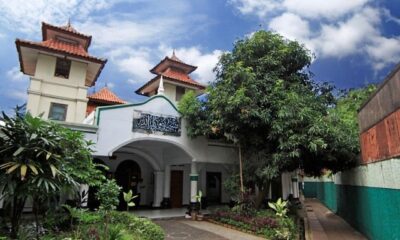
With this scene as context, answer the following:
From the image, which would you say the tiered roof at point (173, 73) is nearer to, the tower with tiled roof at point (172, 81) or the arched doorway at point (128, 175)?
the tower with tiled roof at point (172, 81)

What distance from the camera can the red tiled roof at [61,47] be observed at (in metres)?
13.1

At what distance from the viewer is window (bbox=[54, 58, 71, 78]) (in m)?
14.4

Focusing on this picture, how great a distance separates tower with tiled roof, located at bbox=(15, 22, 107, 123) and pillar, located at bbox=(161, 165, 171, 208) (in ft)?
16.3

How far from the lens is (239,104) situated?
1012 centimetres

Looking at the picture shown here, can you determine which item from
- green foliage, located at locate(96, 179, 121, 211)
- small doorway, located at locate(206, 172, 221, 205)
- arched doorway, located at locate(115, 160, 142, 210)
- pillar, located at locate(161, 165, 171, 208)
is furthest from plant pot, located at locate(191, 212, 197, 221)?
green foliage, located at locate(96, 179, 121, 211)

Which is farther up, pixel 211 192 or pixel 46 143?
pixel 46 143

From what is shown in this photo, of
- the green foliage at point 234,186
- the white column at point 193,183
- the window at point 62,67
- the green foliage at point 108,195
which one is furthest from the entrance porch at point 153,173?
the green foliage at point 108,195

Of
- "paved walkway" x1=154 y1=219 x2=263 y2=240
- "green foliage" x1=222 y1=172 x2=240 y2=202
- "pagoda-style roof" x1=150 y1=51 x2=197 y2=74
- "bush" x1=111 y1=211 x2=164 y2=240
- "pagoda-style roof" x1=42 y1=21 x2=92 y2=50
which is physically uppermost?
"pagoda-style roof" x1=150 y1=51 x2=197 y2=74

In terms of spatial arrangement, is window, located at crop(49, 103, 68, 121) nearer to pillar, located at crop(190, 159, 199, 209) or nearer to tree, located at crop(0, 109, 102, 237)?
pillar, located at crop(190, 159, 199, 209)

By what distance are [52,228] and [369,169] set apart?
863 centimetres

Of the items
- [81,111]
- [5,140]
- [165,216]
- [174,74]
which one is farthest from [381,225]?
[174,74]

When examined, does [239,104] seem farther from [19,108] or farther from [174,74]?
[174,74]

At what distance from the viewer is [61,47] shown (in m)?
14.3

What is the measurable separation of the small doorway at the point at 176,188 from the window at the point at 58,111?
618cm
